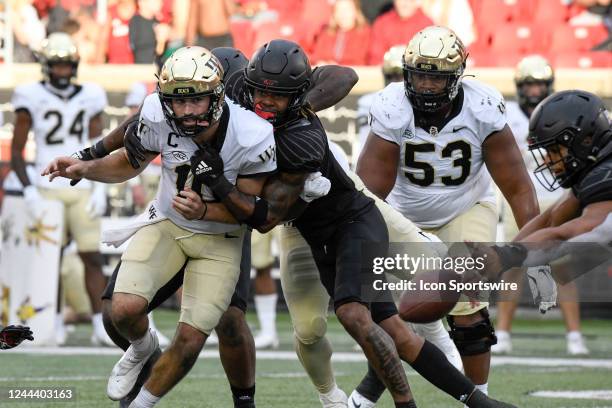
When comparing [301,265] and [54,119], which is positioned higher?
[301,265]

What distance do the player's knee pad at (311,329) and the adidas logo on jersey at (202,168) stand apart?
95 centimetres

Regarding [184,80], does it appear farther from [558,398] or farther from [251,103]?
[558,398]

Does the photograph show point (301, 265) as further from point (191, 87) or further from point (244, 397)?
point (191, 87)

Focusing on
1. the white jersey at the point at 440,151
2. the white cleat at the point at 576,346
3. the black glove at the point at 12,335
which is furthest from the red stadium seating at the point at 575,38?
the black glove at the point at 12,335

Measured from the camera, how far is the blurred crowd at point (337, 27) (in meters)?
12.8

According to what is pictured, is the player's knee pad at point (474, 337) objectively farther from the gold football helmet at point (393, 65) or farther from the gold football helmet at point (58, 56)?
the gold football helmet at point (58, 56)

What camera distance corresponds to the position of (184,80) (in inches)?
184

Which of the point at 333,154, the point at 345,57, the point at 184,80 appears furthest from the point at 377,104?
the point at 345,57

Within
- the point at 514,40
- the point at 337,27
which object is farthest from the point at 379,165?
the point at 514,40

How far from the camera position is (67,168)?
5.03m

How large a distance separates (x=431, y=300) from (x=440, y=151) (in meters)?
0.87

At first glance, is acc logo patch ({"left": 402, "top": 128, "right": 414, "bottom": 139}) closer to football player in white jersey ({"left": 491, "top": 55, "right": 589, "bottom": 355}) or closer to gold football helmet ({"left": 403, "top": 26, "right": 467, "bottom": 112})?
gold football helmet ({"left": 403, "top": 26, "right": 467, "bottom": 112})

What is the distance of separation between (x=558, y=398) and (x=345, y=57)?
709cm

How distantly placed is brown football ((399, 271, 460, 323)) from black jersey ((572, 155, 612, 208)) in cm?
65
